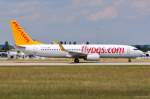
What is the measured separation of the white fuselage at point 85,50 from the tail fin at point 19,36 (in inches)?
59.9

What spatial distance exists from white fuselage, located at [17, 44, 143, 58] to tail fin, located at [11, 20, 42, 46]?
4.99ft

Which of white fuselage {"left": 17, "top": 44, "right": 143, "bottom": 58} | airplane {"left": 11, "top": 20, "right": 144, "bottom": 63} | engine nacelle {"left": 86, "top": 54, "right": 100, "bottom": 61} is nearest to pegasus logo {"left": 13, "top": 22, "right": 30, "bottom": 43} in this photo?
airplane {"left": 11, "top": 20, "right": 144, "bottom": 63}

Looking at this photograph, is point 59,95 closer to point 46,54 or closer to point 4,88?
point 4,88

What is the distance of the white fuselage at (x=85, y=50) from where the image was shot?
80750 mm

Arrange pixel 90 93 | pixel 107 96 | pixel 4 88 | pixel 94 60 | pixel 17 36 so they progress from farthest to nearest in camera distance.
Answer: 1. pixel 17 36
2. pixel 94 60
3. pixel 4 88
4. pixel 90 93
5. pixel 107 96

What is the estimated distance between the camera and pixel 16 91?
2545cm

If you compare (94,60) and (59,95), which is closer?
(59,95)

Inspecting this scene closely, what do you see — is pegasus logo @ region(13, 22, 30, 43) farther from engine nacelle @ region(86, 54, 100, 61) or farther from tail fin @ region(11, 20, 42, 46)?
engine nacelle @ region(86, 54, 100, 61)

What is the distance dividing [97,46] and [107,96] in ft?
192

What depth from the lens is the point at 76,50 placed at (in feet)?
268

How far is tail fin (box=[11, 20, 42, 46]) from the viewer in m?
84.4

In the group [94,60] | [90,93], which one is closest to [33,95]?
[90,93]

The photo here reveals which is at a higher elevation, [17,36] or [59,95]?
[17,36]

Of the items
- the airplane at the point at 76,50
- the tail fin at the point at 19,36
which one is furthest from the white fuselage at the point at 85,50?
the tail fin at the point at 19,36
